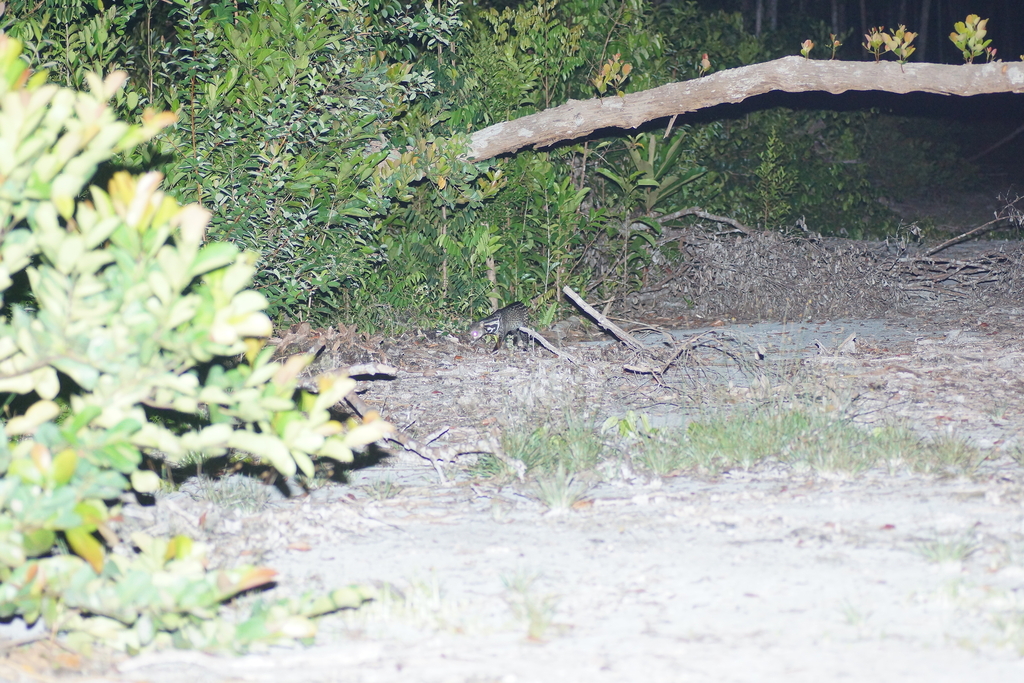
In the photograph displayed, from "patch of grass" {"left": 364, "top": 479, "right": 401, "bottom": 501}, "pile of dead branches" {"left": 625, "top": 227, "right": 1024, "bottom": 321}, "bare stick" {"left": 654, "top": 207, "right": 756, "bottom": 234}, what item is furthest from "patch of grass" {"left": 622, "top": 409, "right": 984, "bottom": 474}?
"bare stick" {"left": 654, "top": 207, "right": 756, "bottom": 234}

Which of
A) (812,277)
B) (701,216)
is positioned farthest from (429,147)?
(812,277)

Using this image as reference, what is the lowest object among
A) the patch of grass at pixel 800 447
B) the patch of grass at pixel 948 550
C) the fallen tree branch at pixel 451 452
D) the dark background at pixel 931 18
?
the patch of grass at pixel 948 550

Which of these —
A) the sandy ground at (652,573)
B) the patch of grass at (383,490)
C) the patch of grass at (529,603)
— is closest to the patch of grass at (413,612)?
the sandy ground at (652,573)

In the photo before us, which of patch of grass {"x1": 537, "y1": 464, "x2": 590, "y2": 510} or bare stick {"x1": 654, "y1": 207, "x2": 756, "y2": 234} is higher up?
bare stick {"x1": 654, "y1": 207, "x2": 756, "y2": 234}

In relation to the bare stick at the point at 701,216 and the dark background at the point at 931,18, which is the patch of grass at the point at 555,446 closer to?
the bare stick at the point at 701,216

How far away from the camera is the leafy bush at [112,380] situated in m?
2.41

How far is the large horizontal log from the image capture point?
6.39 meters

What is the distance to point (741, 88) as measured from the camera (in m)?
6.48

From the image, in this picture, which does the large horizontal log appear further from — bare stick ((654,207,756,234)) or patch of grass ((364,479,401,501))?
patch of grass ((364,479,401,501))

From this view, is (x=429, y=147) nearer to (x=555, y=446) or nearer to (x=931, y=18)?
(x=555, y=446)

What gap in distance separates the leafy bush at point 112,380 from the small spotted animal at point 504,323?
14.5ft

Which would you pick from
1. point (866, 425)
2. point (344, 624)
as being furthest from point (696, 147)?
point (344, 624)

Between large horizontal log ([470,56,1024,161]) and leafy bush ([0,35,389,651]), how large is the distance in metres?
4.20

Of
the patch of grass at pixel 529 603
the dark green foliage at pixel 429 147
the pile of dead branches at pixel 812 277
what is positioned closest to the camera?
the patch of grass at pixel 529 603
